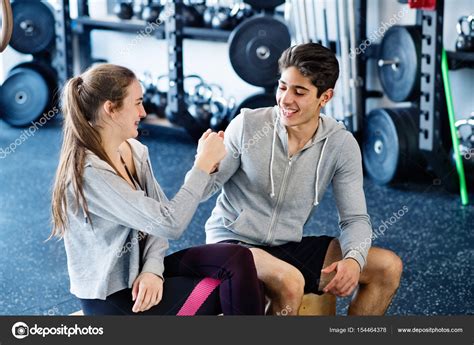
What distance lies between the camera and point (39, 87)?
5.51 meters

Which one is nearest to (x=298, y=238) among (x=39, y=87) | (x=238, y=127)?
(x=238, y=127)

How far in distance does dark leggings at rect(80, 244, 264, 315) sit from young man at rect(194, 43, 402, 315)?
177mm

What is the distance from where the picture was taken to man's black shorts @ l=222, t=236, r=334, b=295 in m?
2.03

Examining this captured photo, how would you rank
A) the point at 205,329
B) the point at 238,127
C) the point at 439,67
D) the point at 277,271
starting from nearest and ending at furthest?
the point at 205,329
the point at 277,271
the point at 238,127
the point at 439,67

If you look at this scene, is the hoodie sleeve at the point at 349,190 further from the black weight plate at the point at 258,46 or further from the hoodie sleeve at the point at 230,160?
the black weight plate at the point at 258,46

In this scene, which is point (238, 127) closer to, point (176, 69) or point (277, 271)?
point (277, 271)

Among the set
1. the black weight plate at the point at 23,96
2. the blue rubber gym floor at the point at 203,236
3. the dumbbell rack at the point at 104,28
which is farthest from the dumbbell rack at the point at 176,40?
the black weight plate at the point at 23,96

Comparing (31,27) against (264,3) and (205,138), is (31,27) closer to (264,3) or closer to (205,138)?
(264,3)

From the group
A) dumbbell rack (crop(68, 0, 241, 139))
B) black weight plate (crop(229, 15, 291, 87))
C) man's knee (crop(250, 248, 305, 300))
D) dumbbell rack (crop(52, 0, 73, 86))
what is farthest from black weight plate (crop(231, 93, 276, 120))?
man's knee (crop(250, 248, 305, 300))

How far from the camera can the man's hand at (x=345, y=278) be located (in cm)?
190

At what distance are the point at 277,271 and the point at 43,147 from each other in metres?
3.37

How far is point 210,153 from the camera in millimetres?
1838

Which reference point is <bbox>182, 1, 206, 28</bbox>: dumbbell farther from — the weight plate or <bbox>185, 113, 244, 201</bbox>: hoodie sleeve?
<bbox>185, 113, 244, 201</bbox>: hoodie sleeve

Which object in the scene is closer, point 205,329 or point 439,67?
point 205,329
